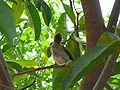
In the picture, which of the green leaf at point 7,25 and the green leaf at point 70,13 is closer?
the green leaf at point 7,25

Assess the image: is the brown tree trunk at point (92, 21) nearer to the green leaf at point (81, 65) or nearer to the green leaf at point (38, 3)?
the green leaf at point (38, 3)

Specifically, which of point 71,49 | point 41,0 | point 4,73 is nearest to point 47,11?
point 41,0

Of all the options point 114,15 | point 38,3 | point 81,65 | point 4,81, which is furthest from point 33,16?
point 81,65

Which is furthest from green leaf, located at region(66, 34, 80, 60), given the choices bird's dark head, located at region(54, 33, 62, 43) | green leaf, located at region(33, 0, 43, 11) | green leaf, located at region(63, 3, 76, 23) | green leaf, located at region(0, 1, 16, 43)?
green leaf, located at region(0, 1, 16, 43)

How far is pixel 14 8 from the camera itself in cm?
106

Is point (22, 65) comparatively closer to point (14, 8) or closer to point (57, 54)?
point (14, 8)

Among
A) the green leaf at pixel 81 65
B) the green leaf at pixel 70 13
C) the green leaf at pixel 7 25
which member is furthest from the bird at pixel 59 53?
the green leaf at pixel 7 25

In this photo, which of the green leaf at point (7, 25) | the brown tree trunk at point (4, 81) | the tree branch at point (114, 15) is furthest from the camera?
the tree branch at point (114, 15)

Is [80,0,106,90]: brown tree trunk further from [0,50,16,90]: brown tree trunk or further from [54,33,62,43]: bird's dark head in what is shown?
[54,33,62,43]: bird's dark head

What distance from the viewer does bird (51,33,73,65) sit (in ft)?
4.96

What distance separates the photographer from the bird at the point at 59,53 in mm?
1511

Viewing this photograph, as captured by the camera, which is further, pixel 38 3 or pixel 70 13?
pixel 70 13

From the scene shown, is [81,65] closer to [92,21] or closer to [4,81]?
[4,81]

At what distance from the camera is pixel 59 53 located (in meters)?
1.63
